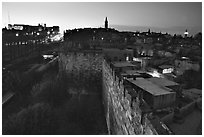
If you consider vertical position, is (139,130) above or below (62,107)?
above

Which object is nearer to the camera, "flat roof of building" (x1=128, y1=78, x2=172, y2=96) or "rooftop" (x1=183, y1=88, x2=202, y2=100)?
"flat roof of building" (x1=128, y1=78, x2=172, y2=96)

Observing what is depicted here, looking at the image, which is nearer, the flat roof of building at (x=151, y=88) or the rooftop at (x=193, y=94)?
the flat roof of building at (x=151, y=88)

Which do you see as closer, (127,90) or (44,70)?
(127,90)

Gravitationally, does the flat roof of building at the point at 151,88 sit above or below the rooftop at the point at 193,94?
above

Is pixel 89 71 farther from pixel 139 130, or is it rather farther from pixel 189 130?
pixel 139 130

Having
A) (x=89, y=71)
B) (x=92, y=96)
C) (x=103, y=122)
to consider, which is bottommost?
(x=103, y=122)

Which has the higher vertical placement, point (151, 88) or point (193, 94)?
point (151, 88)

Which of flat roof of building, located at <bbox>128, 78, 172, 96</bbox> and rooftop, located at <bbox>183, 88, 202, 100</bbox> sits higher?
flat roof of building, located at <bbox>128, 78, 172, 96</bbox>

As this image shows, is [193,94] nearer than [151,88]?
No

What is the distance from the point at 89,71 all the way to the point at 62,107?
6.70 feet

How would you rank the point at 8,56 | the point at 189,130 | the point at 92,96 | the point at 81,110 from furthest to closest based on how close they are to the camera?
1. the point at 8,56
2. the point at 92,96
3. the point at 81,110
4. the point at 189,130

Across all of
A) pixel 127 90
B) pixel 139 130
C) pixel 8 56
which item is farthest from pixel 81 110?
pixel 8 56

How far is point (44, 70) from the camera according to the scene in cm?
1296

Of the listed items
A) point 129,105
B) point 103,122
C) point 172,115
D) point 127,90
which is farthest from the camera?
point 103,122
